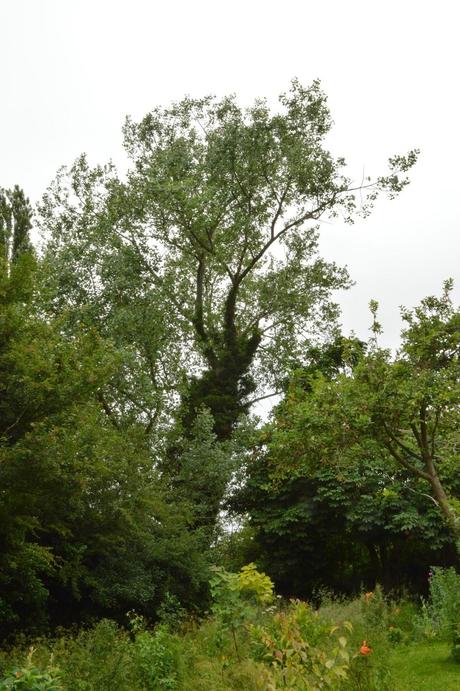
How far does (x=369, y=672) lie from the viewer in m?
6.71

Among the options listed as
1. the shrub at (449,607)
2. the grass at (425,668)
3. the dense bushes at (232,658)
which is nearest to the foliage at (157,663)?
the dense bushes at (232,658)

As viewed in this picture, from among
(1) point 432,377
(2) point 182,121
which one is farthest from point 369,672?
(2) point 182,121

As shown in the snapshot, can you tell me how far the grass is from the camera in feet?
25.9

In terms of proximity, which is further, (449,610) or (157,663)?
(449,610)

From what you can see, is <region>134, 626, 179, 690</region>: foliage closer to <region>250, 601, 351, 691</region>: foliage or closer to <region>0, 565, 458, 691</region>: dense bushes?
<region>0, 565, 458, 691</region>: dense bushes

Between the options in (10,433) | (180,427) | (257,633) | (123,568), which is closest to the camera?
(257,633)

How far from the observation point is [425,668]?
8.96m

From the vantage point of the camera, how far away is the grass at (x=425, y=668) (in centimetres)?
789

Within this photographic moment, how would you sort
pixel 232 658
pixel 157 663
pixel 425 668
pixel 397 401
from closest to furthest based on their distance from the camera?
pixel 232 658 → pixel 157 663 → pixel 425 668 → pixel 397 401

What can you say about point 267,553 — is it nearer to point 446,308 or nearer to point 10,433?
point 10,433

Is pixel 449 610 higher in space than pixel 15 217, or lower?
lower

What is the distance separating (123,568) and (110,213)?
993 centimetres

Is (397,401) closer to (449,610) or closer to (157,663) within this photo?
(449,610)

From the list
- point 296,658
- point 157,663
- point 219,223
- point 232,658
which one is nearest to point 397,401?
point 232,658
